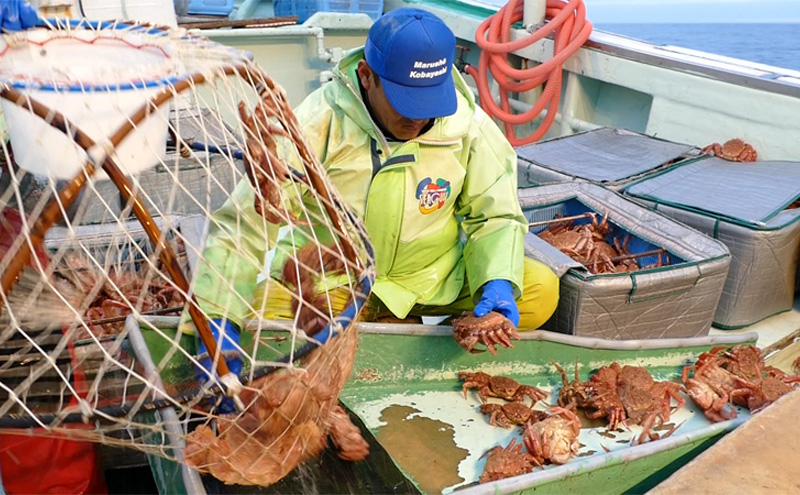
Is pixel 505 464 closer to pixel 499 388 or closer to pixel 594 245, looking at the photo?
pixel 499 388

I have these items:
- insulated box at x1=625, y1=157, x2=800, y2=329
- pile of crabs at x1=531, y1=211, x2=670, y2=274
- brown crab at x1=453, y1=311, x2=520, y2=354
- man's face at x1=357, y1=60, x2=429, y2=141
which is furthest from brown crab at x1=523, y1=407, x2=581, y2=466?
insulated box at x1=625, y1=157, x2=800, y2=329

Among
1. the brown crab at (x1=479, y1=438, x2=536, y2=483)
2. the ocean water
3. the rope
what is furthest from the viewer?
the ocean water

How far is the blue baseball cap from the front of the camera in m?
2.37

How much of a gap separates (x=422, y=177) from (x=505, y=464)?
1.10m

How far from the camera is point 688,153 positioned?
454 centimetres

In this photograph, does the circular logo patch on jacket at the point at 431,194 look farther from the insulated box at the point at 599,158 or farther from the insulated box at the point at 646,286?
the insulated box at the point at 599,158

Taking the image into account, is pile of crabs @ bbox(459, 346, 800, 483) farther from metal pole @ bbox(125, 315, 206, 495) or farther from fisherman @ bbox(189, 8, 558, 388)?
metal pole @ bbox(125, 315, 206, 495)

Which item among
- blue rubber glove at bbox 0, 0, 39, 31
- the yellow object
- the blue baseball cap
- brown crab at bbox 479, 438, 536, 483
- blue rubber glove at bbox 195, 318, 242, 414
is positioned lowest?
brown crab at bbox 479, 438, 536, 483

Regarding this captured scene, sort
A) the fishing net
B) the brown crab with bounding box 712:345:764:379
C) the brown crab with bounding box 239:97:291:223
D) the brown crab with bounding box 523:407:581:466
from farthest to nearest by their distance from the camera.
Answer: the brown crab with bounding box 712:345:764:379
the brown crab with bounding box 523:407:581:466
the brown crab with bounding box 239:97:291:223
the fishing net

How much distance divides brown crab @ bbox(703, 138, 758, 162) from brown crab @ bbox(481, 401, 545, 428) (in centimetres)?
272

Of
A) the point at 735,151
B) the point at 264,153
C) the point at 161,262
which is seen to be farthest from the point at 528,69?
the point at 161,262

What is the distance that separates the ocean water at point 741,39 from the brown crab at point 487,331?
14.8 ft

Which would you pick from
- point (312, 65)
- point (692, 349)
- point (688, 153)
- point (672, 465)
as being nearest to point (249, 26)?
point (312, 65)

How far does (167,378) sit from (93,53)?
1.13 metres
